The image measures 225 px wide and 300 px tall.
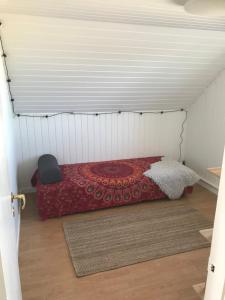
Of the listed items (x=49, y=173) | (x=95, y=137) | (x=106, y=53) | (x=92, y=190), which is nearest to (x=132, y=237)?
(x=92, y=190)

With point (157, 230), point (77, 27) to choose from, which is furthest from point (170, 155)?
point (77, 27)

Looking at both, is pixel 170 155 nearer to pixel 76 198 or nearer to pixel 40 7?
pixel 76 198

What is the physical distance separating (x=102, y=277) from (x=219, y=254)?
53.7 inches

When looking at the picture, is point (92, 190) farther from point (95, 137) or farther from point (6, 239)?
point (6, 239)

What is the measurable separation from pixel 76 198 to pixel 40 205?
0.39 m

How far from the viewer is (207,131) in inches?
136

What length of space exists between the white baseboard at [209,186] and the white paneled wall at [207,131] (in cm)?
3

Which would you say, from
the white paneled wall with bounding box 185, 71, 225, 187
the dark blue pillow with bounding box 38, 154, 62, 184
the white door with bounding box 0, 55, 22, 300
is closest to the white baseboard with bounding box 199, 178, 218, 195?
the white paneled wall with bounding box 185, 71, 225, 187

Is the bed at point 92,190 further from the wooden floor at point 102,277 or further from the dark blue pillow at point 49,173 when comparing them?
the wooden floor at point 102,277

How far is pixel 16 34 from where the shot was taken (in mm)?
2070

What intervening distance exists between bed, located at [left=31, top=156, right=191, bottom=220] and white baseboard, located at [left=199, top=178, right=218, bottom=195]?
78 cm

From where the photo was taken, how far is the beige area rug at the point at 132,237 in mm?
2111

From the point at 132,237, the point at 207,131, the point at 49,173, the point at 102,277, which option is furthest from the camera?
the point at 207,131

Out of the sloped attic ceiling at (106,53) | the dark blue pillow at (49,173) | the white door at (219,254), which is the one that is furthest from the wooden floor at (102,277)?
the sloped attic ceiling at (106,53)
